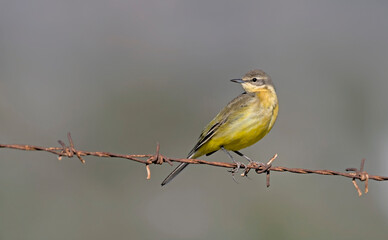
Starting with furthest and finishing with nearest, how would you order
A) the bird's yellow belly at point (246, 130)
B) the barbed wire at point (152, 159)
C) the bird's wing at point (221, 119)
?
the bird's wing at point (221, 119), the bird's yellow belly at point (246, 130), the barbed wire at point (152, 159)

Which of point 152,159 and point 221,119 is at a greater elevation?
point 152,159

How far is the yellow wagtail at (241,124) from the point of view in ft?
27.0

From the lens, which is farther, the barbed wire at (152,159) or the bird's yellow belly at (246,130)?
the bird's yellow belly at (246,130)

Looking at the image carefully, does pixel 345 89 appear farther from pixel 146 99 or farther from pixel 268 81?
pixel 268 81

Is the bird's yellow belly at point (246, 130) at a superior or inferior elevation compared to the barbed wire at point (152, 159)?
inferior

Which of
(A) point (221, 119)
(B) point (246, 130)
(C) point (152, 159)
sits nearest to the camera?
(C) point (152, 159)

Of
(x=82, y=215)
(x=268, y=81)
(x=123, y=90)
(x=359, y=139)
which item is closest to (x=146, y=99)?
(x=123, y=90)

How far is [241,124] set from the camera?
8258mm

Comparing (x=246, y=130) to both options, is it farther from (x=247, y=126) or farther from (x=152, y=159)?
(x=152, y=159)

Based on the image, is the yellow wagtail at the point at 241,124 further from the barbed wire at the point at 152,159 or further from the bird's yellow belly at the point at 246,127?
the barbed wire at the point at 152,159

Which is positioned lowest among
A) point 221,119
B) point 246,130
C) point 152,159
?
point 246,130

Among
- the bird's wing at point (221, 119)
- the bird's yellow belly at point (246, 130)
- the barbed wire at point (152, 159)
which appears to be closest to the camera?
the barbed wire at point (152, 159)

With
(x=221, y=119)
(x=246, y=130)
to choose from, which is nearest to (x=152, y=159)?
(x=246, y=130)

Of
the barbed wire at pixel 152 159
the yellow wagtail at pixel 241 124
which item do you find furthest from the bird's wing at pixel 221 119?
the barbed wire at pixel 152 159
